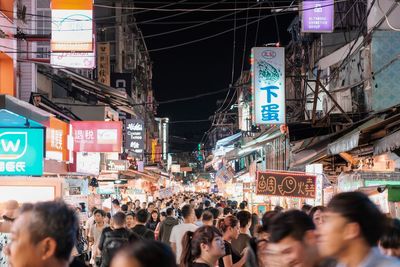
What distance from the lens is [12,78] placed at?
19078 mm

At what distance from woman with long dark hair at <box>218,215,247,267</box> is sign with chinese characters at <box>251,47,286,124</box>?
12.0 meters

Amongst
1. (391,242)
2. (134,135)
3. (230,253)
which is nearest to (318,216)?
(230,253)

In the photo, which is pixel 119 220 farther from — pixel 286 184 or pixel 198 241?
pixel 286 184

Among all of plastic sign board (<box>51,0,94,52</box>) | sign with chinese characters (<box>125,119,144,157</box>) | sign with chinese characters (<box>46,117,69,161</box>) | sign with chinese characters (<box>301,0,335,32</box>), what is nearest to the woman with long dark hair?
sign with chinese characters (<box>46,117,69,161</box>)

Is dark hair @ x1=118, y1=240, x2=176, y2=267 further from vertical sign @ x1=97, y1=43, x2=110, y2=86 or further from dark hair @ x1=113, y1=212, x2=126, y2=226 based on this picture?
vertical sign @ x1=97, y1=43, x2=110, y2=86

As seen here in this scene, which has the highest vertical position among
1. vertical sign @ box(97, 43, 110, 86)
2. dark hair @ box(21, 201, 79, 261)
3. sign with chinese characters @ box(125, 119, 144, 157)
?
vertical sign @ box(97, 43, 110, 86)

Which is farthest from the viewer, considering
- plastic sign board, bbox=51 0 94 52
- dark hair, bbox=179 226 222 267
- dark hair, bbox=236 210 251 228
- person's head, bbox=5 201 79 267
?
plastic sign board, bbox=51 0 94 52

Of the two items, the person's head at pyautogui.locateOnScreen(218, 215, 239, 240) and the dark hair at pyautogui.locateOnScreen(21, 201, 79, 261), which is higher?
the dark hair at pyautogui.locateOnScreen(21, 201, 79, 261)

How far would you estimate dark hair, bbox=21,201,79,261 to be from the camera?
11.7 ft

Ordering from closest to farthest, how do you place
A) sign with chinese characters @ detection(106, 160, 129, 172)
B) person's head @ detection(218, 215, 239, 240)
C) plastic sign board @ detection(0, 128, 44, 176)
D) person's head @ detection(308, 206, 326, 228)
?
person's head @ detection(308, 206, 326, 228) → person's head @ detection(218, 215, 239, 240) → plastic sign board @ detection(0, 128, 44, 176) → sign with chinese characters @ detection(106, 160, 129, 172)

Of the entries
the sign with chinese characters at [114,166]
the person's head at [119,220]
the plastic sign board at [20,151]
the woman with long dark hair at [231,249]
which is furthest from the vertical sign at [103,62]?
the woman with long dark hair at [231,249]

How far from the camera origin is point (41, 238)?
3557mm

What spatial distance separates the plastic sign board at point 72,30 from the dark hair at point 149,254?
13.7 metres

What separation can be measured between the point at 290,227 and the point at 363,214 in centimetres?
49
